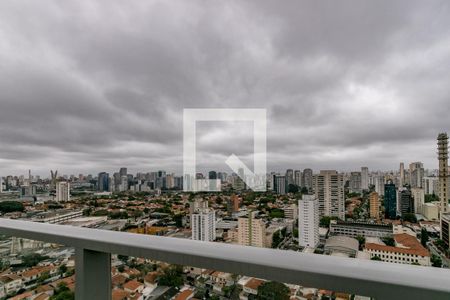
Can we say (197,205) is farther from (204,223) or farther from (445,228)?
(445,228)

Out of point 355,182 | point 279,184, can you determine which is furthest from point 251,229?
point 355,182

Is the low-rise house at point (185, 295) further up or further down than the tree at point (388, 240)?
further down

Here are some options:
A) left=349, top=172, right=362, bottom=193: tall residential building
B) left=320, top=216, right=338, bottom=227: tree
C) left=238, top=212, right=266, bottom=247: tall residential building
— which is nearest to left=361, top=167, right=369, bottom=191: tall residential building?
left=349, top=172, right=362, bottom=193: tall residential building

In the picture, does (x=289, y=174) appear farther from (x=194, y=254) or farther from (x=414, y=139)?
(x=194, y=254)

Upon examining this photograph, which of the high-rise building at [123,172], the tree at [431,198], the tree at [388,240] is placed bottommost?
the tree at [388,240]

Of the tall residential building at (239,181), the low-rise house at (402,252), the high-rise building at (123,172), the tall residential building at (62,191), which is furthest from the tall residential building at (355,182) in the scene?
the tall residential building at (62,191)

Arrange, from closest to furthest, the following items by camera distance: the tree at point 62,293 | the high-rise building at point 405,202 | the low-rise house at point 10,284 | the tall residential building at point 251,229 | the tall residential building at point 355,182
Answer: the tree at point 62,293 → the low-rise house at point 10,284 → the tall residential building at point 251,229 → the high-rise building at point 405,202 → the tall residential building at point 355,182

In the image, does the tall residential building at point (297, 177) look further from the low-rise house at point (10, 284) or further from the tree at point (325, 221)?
the low-rise house at point (10, 284)
